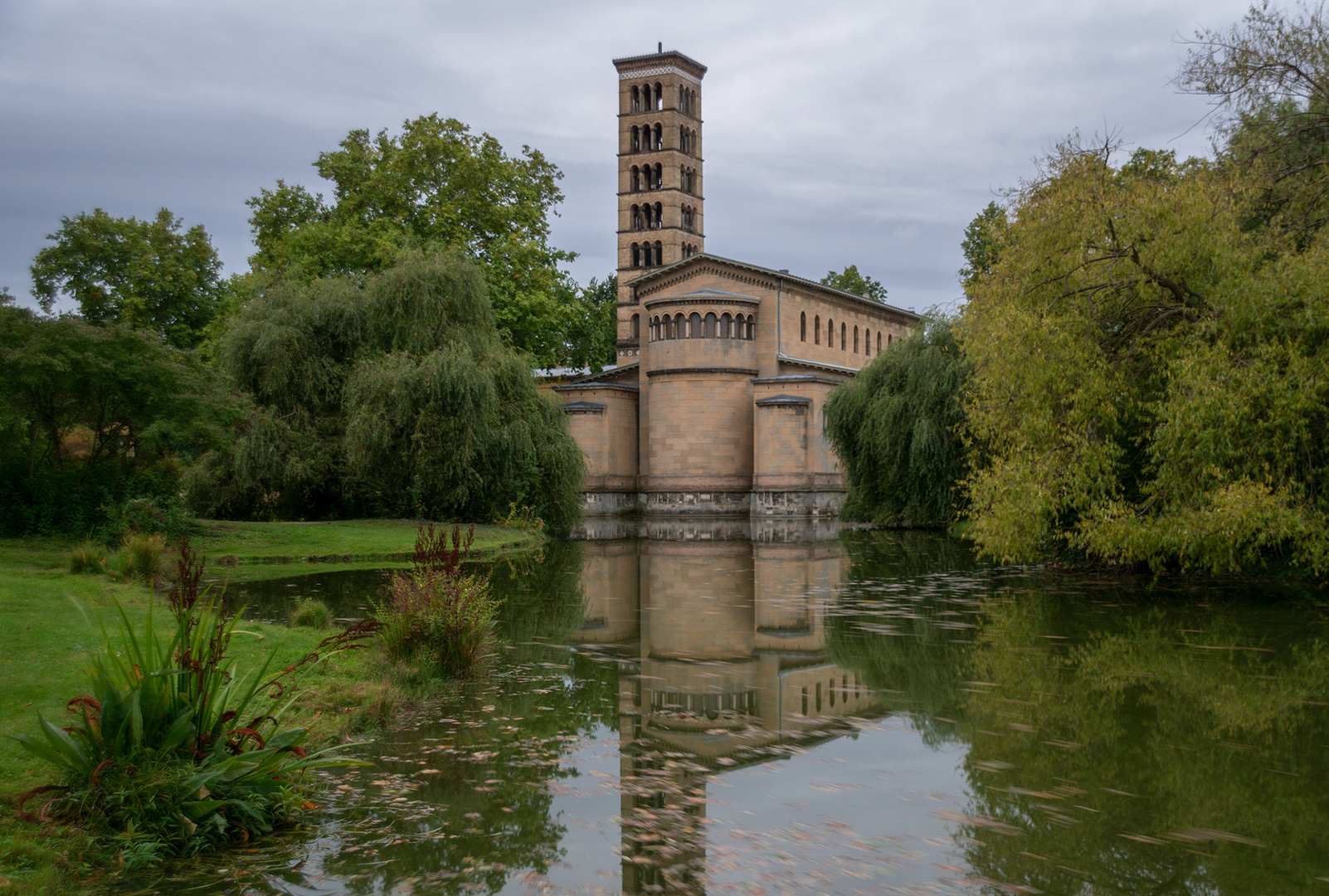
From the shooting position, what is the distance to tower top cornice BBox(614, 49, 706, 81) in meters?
57.5

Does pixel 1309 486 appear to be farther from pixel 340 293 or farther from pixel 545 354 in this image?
pixel 545 354

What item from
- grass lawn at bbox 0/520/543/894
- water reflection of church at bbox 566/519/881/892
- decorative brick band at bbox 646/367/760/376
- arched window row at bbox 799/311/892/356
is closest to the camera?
grass lawn at bbox 0/520/543/894

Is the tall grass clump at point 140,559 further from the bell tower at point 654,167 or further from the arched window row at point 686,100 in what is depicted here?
the arched window row at point 686,100

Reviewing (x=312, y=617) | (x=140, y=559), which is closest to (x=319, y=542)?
(x=140, y=559)

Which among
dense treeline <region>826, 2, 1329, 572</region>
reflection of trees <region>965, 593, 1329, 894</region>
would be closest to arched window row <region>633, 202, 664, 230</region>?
dense treeline <region>826, 2, 1329, 572</region>

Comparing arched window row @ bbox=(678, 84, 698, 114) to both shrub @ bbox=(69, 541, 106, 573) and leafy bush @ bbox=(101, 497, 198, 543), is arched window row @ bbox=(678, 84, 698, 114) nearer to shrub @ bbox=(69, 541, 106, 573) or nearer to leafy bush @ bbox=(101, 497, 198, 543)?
leafy bush @ bbox=(101, 497, 198, 543)

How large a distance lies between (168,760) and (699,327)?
41.7 metres

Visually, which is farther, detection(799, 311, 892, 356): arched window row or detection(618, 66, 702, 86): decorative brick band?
detection(618, 66, 702, 86): decorative brick band

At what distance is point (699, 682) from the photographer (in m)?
9.41

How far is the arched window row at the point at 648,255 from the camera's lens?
58562 millimetres

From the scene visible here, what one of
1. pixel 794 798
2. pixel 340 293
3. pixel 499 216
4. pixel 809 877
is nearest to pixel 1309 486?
pixel 794 798

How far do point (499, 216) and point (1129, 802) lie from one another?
1371 inches

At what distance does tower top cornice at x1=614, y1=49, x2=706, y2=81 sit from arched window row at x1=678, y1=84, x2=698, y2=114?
2.62 ft

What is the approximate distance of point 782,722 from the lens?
313 inches
